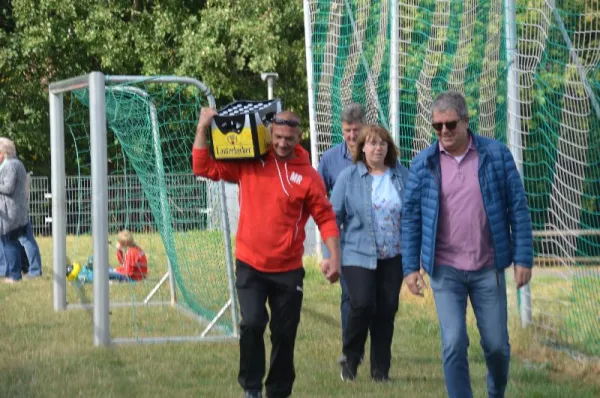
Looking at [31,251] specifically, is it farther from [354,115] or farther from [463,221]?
[463,221]

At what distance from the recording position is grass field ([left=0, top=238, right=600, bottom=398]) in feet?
27.1

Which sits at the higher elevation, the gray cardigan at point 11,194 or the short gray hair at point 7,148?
the short gray hair at point 7,148

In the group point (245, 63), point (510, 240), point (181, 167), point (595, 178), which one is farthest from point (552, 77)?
point (245, 63)

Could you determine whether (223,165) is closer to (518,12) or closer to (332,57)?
(518,12)

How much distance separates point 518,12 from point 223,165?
14.5ft

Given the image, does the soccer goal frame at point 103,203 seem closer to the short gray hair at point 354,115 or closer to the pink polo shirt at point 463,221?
the short gray hair at point 354,115

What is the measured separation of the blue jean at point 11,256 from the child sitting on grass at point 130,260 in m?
1.32

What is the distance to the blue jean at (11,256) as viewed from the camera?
53.1 feet

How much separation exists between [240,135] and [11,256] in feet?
31.4

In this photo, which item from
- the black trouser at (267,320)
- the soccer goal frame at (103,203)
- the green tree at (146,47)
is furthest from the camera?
the green tree at (146,47)

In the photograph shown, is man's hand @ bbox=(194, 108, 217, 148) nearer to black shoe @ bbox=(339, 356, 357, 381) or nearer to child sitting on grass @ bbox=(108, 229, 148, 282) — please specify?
black shoe @ bbox=(339, 356, 357, 381)

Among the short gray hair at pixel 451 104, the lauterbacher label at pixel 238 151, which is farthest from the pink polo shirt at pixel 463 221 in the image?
the lauterbacher label at pixel 238 151

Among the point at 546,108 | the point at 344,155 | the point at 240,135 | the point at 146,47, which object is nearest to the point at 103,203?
the point at 344,155

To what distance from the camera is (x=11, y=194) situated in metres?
16.1
